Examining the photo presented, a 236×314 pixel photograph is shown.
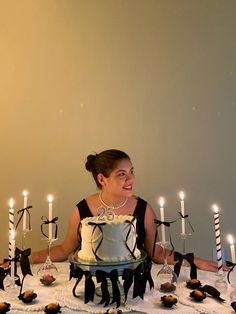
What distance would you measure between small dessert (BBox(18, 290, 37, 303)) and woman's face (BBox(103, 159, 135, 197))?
820 millimetres

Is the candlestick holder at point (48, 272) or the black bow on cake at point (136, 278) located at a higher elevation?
the black bow on cake at point (136, 278)

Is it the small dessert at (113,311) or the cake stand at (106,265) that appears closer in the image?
the small dessert at (113,311)

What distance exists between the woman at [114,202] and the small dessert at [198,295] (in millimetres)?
597

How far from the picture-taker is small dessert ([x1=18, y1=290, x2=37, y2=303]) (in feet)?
4.47

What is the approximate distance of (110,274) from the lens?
4.38ft

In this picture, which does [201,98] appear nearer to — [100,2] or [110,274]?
[100,2]

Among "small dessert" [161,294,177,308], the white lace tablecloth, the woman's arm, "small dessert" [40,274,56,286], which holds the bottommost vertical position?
the white lace tablecloth

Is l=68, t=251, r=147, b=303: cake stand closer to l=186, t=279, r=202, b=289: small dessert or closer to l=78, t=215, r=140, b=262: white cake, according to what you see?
→ l=78, t=215, r=140, b=262: white cake

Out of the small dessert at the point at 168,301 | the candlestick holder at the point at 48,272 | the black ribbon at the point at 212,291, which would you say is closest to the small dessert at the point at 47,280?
the candlestick holder at the point at 48,272

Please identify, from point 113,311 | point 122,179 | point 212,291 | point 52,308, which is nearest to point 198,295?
point 212,291

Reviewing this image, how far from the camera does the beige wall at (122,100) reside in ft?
8.45

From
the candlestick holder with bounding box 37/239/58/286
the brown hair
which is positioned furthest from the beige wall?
the candlestick holder with bounding box 37/239/58/286

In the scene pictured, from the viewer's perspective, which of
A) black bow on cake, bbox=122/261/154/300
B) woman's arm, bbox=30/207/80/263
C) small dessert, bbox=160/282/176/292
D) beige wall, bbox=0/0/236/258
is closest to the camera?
black bow on cake, bbox=122/261/154/300

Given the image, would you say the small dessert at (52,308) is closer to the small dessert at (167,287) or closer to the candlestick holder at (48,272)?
the candlestick holder at (48,272)
